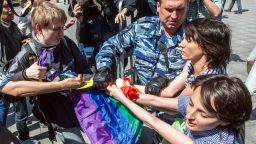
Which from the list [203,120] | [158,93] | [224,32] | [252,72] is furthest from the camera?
[252,72]

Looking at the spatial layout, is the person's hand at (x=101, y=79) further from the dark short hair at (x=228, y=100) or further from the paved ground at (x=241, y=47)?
the paved ground at (x=241, y=47)

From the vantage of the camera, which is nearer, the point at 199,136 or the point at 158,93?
the point at 199,136

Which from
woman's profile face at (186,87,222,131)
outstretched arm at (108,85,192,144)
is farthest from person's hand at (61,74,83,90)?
woman's profile face at (186,87,222,131)

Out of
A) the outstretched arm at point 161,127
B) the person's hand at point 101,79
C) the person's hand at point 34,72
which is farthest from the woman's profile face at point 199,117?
the person's hand at point 34,72

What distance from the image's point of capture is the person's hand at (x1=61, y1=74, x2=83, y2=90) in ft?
8.71

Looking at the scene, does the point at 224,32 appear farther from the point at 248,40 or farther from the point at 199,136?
the point at 248,40

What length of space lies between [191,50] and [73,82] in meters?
0.93

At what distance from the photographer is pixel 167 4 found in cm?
282

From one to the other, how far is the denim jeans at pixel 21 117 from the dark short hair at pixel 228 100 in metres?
2.99

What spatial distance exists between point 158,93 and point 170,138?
0.61 m

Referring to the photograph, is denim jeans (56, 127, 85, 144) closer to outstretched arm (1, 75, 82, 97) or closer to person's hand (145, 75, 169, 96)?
outstretched arm (1, 75, 82, 97)

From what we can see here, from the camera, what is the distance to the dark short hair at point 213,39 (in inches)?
91.6

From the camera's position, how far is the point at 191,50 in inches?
94.4

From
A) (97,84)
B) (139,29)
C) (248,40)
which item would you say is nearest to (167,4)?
(139,29)
